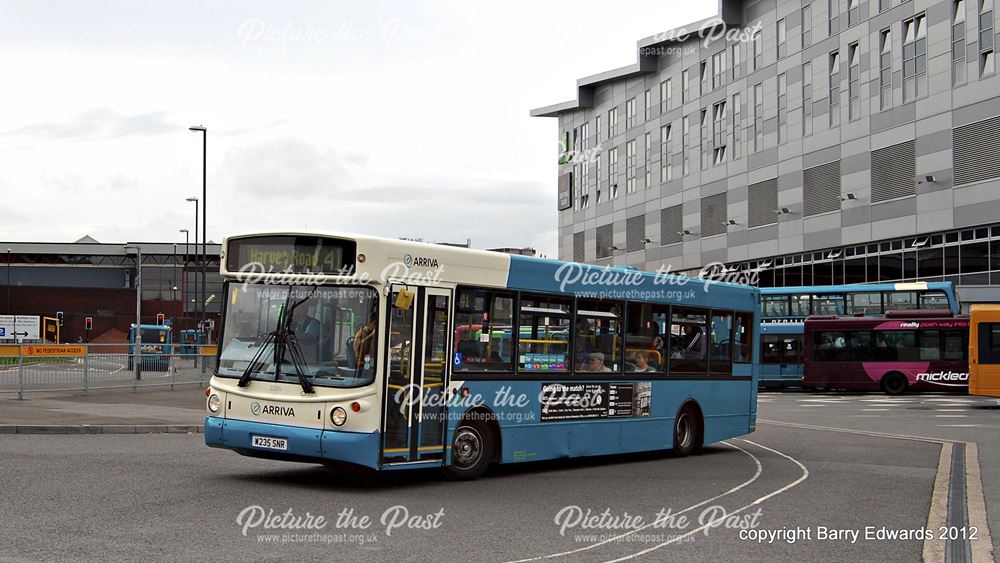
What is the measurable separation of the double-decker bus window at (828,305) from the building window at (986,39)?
10.3m

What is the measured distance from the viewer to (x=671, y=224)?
6794 cm

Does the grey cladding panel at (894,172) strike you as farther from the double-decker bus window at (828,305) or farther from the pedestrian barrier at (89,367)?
the pedestrian barrier at (89,367)

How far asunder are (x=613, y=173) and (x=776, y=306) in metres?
32.0

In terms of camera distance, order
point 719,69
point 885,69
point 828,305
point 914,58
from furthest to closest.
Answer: point 719,69, point 885,69, point 914,58, point 828,305

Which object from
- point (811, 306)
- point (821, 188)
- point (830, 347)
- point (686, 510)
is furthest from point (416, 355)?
point (821, 188)

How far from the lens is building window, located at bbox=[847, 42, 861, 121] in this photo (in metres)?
50.7

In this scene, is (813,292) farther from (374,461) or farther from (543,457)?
(374,461)

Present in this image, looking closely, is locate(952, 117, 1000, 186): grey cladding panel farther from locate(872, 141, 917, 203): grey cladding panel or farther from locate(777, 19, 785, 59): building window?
locate(777, 19, 785, 59): building window

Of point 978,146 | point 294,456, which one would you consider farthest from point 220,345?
point 978,146

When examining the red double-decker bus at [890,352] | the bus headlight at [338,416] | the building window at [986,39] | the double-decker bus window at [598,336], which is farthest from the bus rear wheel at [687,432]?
the building window at [986,39]

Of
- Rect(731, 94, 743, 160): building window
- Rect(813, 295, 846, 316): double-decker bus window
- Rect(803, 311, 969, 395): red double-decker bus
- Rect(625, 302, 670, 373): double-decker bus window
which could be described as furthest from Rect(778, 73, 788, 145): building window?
Rect(625, 302, 670, 373): double-decker bus window

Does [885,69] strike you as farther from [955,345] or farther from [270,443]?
[270,443]

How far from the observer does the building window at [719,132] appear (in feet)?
204

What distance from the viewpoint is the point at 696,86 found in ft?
213
